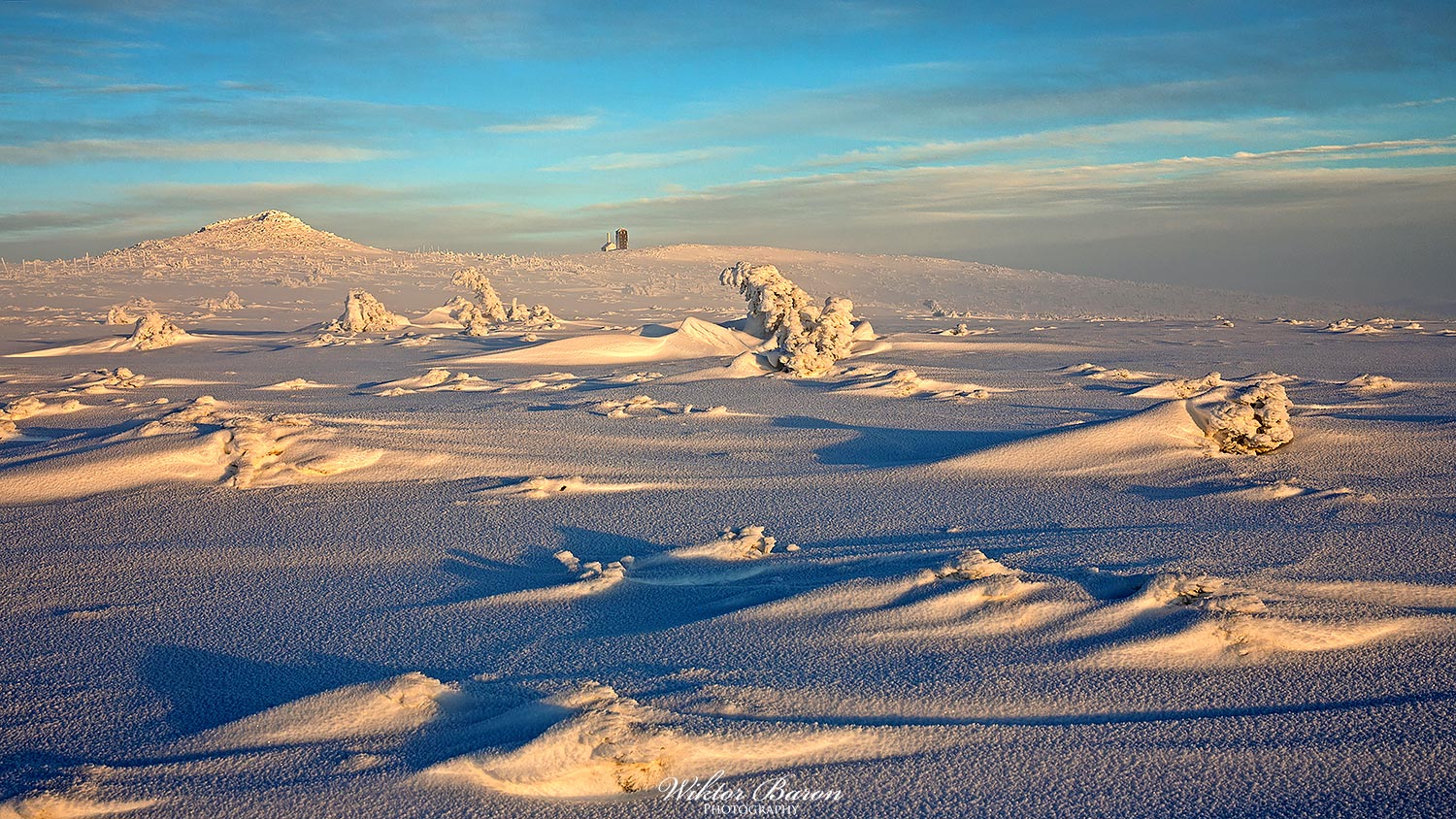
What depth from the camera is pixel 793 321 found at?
854cm

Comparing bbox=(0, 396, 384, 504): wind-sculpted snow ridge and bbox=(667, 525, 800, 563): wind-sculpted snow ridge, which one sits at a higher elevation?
bbox=(0, 396, 384, 504): wind-sculpted snow ridge

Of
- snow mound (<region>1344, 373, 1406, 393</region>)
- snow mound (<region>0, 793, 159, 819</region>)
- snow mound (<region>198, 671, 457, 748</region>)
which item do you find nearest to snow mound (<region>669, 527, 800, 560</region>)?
snow mound (<region>198, 671, 457, 748</region>)

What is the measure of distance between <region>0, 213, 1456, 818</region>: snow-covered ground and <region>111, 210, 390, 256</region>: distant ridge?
38843 millimetres

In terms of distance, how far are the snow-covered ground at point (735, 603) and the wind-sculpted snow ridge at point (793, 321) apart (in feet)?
3.42

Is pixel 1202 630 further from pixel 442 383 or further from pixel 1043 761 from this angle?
pixel 442 383

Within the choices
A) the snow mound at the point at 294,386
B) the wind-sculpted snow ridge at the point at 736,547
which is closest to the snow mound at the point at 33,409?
the snow mound at the point at 294,386

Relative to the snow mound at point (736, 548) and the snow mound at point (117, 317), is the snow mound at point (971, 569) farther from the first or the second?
the snow mound at point (117, 317)

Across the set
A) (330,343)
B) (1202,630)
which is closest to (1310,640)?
(1202,630)

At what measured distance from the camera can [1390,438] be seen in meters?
4.59

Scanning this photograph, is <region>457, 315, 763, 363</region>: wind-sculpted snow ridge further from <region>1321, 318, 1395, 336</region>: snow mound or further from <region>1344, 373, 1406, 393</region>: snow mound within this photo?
<region>1321, 318, 1395, 336</region>: snow mound

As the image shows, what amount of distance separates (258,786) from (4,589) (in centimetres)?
188

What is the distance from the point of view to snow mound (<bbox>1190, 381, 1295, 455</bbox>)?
4500 mm

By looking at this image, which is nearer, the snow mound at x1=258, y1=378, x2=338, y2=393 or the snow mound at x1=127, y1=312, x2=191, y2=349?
the snow mound at x1=258, y1=378, x2=338, y2=393

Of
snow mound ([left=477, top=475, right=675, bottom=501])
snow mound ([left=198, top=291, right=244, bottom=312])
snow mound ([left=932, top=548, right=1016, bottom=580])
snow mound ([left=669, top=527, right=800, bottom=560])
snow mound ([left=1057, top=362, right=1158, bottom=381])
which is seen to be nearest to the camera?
snow mound ([left=932, top=548, right=1016, bottom=580])
